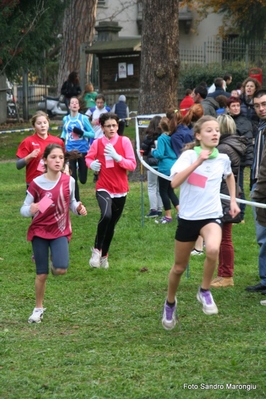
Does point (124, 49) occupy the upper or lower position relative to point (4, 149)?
upper

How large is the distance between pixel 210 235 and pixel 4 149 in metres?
18.6

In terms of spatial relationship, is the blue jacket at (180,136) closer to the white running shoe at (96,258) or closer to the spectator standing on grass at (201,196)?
the white running shoe at (96,258)

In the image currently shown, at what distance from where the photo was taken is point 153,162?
1363cm

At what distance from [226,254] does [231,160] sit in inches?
41.2

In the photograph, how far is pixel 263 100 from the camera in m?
8.92

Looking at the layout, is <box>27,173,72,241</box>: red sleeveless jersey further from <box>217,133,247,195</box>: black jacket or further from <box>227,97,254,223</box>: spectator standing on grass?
<box>227,97,254,223</box>: spectator standing on grass

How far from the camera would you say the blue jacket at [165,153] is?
1281cm

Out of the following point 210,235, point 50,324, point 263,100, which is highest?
point 263,100

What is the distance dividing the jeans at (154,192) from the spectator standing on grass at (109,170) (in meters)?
3.44

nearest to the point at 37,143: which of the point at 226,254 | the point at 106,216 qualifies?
the point at 106,216

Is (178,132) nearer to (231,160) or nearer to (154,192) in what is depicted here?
(154,192)

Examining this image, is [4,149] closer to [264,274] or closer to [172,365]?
[264,274]

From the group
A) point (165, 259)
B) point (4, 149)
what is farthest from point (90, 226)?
point (4, 149)

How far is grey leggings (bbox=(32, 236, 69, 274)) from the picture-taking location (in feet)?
25.6
